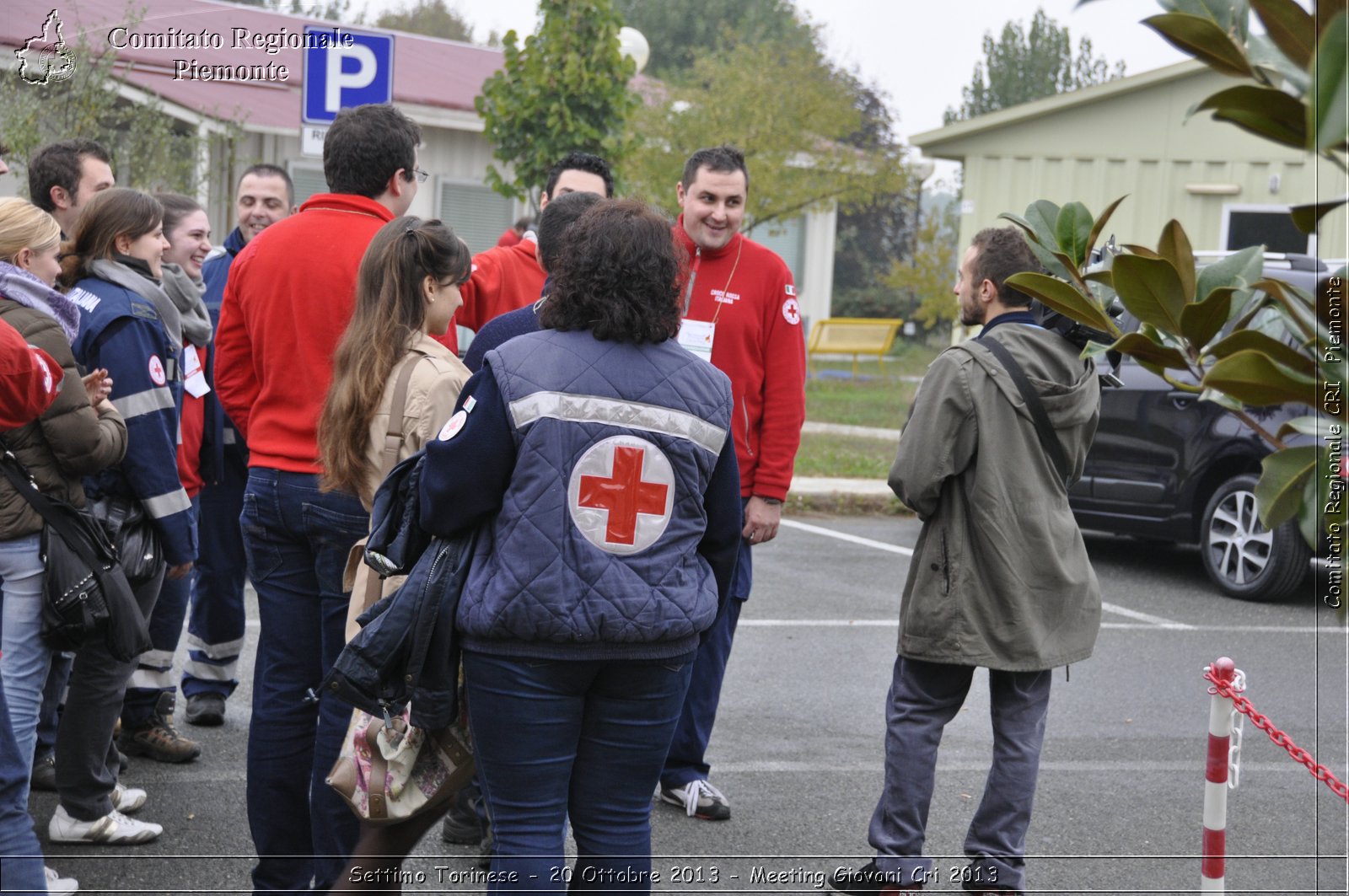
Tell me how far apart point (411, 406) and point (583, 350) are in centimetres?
66

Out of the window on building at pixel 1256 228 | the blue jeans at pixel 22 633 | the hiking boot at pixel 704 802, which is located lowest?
the hiking boot at pixel 704 802

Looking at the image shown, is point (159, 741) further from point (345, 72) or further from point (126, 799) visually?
point (345, 72)

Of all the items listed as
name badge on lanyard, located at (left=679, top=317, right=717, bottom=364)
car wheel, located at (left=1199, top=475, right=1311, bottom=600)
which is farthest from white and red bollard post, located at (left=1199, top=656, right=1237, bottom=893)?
car wheel, located at (left=1199, top=475, right=1311, bottom=600)

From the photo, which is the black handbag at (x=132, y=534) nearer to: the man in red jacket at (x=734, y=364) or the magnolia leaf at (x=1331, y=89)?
the man in red jacket at (x=734, y=364)

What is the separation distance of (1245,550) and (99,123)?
1044cm

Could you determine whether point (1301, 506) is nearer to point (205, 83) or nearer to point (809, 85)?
point (205, 83)

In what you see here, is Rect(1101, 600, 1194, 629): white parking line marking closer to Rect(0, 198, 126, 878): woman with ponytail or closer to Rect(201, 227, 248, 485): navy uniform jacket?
Rect(201, 227, 248, 485): navy uniform jacket

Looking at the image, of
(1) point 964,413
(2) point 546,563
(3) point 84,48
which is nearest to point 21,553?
(2) point 546,563

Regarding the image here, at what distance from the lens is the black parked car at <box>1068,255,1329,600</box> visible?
28.9ft

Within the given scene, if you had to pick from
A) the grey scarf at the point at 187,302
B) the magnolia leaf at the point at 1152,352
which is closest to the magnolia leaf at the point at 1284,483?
the magnolia leaf at the point at 1152,352

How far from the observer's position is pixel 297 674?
11.9ft

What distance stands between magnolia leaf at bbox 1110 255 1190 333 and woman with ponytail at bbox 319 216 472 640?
88.5 inches

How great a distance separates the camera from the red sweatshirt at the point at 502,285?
4875 mm

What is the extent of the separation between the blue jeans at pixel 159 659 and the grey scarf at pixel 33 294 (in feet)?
4.44
